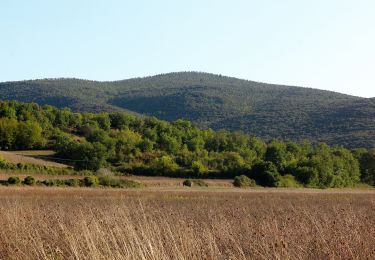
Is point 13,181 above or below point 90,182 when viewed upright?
below

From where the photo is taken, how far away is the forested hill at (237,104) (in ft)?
431

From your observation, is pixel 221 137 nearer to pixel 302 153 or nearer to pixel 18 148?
pixel 302 153

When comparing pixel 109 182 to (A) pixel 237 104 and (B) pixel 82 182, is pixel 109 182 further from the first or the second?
(A) pixel 237 104

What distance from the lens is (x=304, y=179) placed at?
74.0 meters

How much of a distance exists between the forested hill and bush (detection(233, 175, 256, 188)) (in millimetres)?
51923

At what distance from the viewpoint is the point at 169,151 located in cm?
9431

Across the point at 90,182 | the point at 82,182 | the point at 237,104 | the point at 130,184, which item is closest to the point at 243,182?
the point at 130,184

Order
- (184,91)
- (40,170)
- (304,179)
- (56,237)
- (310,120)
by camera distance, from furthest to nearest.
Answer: (184,91) < (310,120) < (304,179) < (40,170) < (56,237)

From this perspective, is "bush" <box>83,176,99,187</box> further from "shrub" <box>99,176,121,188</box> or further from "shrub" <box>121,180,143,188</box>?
"shrub" <box>121,180,143,188</box>

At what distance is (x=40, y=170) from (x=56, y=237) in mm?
55373

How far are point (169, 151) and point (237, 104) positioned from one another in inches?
2968

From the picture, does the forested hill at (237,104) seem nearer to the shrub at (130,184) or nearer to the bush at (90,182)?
the shrub at (130,184)

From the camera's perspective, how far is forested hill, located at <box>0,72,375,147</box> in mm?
131375

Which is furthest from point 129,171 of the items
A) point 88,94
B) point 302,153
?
point 88,94
